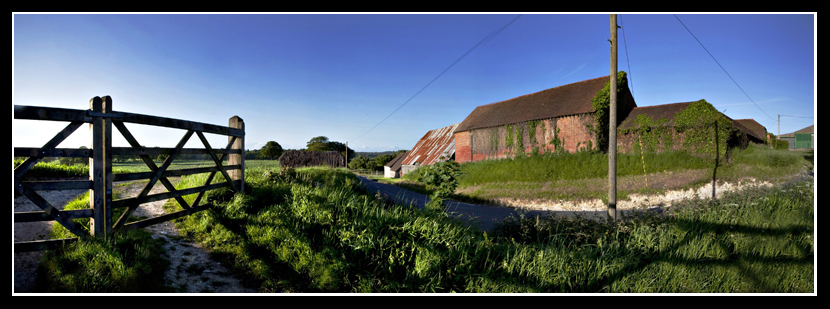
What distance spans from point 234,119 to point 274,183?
1.76 m

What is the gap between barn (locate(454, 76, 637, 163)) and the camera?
21016 mm

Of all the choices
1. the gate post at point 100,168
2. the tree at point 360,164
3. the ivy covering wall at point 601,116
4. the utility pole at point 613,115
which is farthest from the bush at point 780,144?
the tree at point 360,164

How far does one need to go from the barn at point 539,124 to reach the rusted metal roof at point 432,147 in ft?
7.20

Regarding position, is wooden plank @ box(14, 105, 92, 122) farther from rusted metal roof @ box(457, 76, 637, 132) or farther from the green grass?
rusted metal roof @ box(457, 76, 637, 132)

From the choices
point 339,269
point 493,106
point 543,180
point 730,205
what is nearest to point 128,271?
point 339,269

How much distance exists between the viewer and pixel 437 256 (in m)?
3.80

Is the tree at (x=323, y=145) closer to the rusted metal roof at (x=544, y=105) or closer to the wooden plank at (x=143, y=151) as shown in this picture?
the rusted metal roof at (x=544, y=105)

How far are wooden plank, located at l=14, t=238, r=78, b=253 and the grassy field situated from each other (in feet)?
0.69

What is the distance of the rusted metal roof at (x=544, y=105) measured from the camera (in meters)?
21.7

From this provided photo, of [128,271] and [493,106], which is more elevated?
[493,106]

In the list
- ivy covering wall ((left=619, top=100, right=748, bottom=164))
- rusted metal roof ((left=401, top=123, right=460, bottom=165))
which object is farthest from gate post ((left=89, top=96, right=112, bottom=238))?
rusted metal roof ((left=401, top=123, right=460, bottom=165))

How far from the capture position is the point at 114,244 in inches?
146

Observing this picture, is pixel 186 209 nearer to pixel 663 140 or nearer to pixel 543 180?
pixel 543 180
